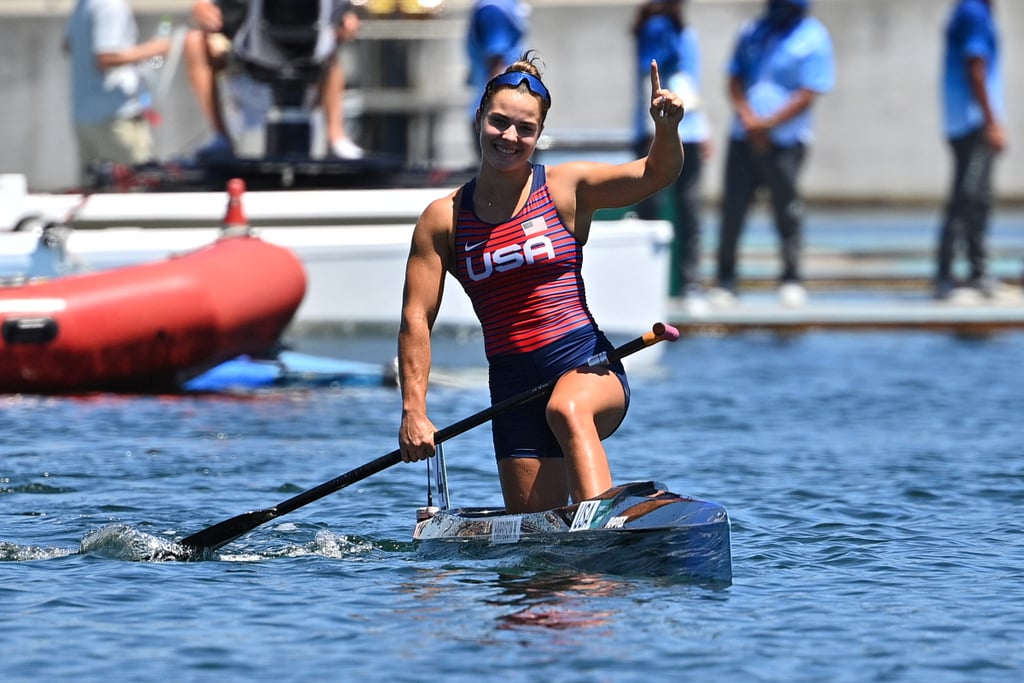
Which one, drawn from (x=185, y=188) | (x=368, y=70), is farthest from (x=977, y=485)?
(x=368, y=70)

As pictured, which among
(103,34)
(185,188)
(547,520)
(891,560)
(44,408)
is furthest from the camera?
(103,34)

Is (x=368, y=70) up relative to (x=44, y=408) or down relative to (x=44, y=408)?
up

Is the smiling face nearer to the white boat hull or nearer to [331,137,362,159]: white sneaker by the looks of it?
the white boat hull

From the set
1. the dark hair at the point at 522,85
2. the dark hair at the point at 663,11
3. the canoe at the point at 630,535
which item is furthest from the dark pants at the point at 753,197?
the canoe at the point at 630,535

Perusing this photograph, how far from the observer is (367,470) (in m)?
6.18

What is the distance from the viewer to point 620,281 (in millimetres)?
11828

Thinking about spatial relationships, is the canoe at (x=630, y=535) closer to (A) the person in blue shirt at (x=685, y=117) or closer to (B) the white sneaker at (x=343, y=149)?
(B) the white sneaker at (x=343, y=149)

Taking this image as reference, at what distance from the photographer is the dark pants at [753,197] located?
1338cm

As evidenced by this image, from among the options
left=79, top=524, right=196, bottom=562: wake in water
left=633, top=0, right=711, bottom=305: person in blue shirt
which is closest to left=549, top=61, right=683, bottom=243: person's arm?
left=79, top=524, right=196, bottom=562: wake in water

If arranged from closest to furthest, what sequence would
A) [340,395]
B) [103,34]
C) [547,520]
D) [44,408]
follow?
[547,520] < [44,408] < [340,395] < [103,34]

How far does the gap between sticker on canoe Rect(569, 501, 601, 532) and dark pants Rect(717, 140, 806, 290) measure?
25.8 feet

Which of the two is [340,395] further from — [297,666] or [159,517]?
[297,666]

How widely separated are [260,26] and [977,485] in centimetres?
590

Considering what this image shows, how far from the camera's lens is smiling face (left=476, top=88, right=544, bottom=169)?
5795 millimetres
